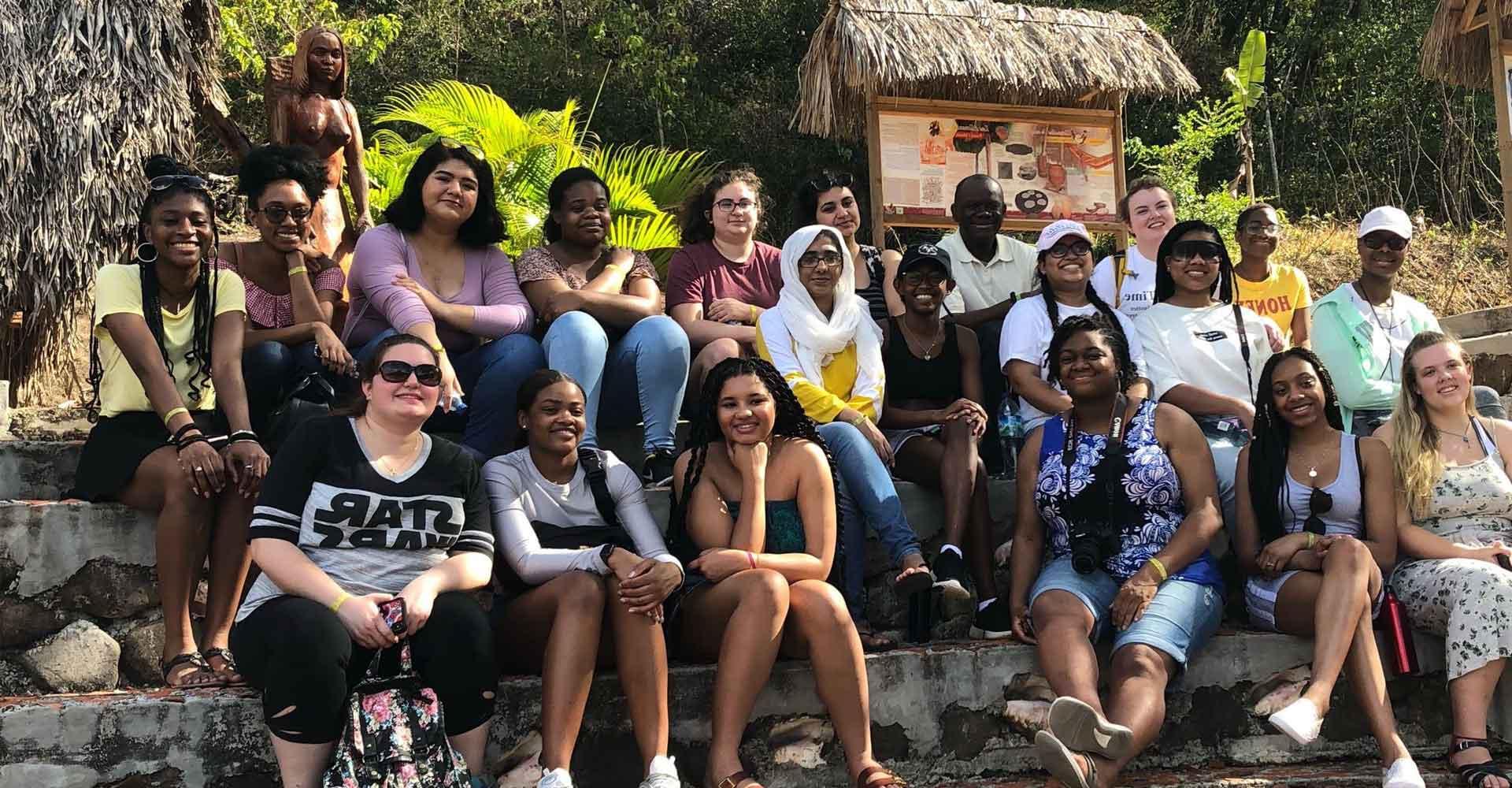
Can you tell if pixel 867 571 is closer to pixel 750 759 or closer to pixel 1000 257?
pixel 750 759

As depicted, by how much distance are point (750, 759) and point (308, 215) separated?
Result: 2469 mm

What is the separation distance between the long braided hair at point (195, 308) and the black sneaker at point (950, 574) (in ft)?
7.89

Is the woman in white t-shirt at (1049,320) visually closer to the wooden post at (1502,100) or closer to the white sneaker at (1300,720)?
the white sneaker at (1300,720)

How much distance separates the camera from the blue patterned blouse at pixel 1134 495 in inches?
168

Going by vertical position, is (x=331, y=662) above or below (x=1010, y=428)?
below

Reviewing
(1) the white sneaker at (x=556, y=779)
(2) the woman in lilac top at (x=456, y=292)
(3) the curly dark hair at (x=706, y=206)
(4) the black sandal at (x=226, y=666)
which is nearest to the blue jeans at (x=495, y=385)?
(2) the woman in lilac top at (x=456, y=292)

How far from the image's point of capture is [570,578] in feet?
12.2

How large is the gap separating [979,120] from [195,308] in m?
4.92

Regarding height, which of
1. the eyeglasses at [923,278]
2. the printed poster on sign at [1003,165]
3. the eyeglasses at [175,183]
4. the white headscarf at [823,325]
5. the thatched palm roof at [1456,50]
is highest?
the thatched palm roof at [1456,50]

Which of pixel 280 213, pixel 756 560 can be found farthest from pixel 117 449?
pixel 756 560

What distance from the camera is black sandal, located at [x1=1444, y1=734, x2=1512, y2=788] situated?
3877mm

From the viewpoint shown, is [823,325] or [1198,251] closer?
[823,325]

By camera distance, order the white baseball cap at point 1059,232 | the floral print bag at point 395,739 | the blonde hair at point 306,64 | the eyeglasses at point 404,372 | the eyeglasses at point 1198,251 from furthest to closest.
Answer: the blonde hair at point 306,64 → the white baseball cap at point 1059,232 → the eyeglasses at point 1198,251 → the eyeglasses at point 404,372 → the floral print bag at point 395,739

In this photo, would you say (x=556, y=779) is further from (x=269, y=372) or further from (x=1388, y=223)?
(x=1388, y=223)
